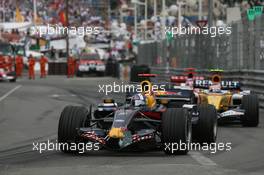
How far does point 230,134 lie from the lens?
1484 centimetres

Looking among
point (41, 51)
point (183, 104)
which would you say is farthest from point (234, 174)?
point (41, 51)

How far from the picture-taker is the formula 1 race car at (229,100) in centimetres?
1573

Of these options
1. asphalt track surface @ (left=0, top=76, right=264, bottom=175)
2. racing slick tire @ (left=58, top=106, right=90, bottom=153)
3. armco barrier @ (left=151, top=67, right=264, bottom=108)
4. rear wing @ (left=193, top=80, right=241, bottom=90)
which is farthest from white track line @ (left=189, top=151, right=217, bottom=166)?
armco barrier @ (left=151, top=67, right=264, bottom=108)

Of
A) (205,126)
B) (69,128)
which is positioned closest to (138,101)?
(205,126)

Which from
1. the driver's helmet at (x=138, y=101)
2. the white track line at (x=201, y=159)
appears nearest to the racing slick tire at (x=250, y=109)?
the driver's helmet at (x=138, y=101)

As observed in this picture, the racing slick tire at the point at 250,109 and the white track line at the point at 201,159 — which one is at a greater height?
Answer: the racing slick tire at the point at 250,109

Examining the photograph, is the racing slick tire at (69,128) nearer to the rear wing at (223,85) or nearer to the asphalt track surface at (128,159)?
the asphalt track surface at (128,159)

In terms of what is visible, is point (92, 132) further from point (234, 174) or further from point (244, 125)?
point (244, 125)

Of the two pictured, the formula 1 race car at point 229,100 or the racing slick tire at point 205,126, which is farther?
the formula 1 race car at point 229,100

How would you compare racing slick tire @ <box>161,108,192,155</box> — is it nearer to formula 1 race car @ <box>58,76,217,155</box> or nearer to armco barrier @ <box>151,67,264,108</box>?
formula 1 race car @ <box>58,76,217,155</box>

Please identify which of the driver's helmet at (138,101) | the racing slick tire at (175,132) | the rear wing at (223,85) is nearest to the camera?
the racing slick tire at (175,132)

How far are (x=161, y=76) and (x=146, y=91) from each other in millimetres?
29995

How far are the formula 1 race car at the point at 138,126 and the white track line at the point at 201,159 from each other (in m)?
0.18

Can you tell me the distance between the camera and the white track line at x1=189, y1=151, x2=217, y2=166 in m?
10.5
